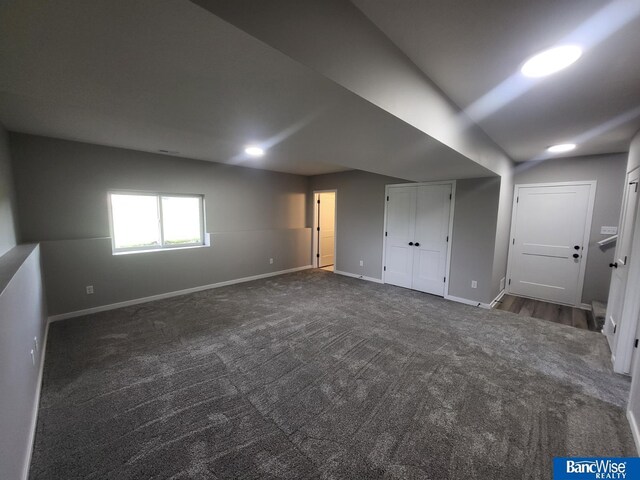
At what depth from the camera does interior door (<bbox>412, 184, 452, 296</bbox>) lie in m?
4.34

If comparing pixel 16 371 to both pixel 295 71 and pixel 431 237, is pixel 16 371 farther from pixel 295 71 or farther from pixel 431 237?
pixel 431 237

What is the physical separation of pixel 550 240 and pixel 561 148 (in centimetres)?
159

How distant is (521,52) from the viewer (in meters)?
1.44

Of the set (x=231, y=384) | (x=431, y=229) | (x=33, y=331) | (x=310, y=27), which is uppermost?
(x=310, y=27)

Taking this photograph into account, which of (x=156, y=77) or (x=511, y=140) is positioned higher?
(x=511, y=140)

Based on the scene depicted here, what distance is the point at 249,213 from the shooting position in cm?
532

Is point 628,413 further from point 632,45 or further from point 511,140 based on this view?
point 511,140

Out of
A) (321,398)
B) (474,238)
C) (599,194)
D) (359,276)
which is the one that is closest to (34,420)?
(321,398)

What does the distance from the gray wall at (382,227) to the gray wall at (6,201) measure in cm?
483

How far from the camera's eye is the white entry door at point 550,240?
3924 mm

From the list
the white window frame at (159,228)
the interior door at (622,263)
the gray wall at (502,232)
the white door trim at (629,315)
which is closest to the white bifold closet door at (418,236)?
the gray wall at (502,232)

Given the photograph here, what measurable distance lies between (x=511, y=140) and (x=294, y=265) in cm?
469

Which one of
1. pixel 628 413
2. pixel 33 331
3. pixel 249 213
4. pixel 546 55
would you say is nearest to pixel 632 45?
pixel 546 55

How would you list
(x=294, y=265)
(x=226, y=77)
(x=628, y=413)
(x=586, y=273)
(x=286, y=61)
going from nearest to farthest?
(x=286, y=61)
(x=226, y=77)
(x=628, y=413)
(x=586, y=273)
(x=294, y=265)
